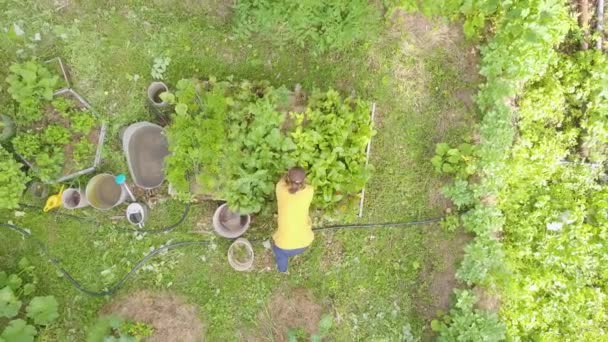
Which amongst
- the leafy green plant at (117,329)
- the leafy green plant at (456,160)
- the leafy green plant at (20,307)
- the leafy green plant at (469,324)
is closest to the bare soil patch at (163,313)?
the leafy green plant at (117,329)

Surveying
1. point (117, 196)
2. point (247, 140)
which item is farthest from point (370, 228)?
point (117, 196)

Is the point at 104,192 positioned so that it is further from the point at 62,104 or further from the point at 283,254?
the point at 283,254

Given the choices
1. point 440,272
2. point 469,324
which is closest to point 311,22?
point 440,272

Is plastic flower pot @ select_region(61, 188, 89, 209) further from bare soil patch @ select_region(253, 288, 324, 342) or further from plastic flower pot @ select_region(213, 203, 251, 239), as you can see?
bare soil patch @ select_region(253, 288, 324, 342)

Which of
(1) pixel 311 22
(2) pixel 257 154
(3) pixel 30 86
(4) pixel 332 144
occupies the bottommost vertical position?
(2) pixel 257 154

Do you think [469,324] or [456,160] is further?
[456,160]

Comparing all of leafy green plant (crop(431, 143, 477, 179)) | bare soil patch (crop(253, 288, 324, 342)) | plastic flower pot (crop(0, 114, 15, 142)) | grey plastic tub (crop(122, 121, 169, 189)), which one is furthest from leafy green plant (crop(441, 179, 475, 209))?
plastic flower pot (crop(0, 114, 15, 142))

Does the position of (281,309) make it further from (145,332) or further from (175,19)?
(175,19)
